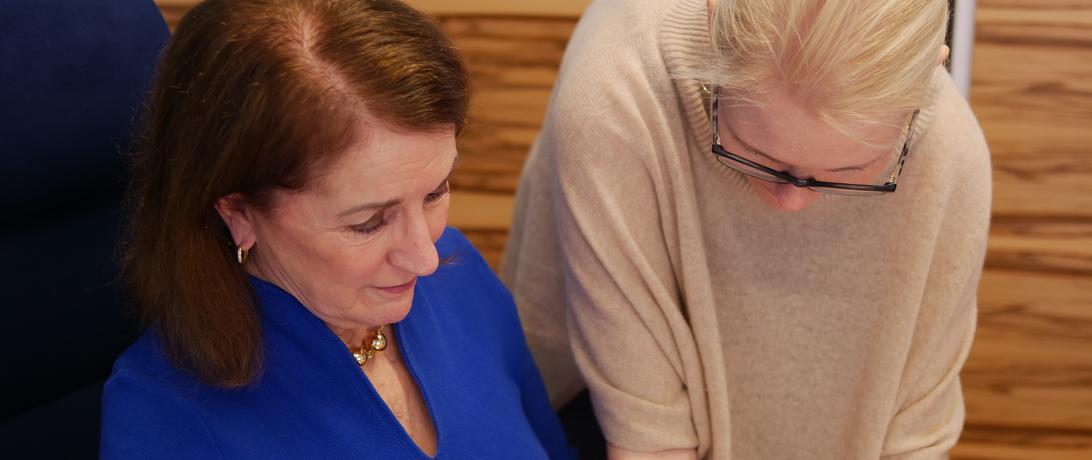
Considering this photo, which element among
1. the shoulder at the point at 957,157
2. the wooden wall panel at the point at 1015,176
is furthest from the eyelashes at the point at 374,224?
the wooden wall panel at the point at 1015,176

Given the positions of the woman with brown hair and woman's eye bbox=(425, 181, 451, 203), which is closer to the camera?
the woman with brown hair

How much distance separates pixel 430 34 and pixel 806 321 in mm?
629

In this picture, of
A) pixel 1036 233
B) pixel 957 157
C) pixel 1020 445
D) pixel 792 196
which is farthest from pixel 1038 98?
pixel 792 196

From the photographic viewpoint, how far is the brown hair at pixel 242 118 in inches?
37.1

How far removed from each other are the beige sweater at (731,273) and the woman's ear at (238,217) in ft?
1.29

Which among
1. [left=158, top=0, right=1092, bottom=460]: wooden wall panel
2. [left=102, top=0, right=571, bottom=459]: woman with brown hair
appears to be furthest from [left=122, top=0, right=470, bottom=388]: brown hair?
[left=158, top=0, right=1092, bottom=460]: wooden wall panel

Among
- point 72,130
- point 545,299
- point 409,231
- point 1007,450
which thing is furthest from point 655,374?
point 1007,450

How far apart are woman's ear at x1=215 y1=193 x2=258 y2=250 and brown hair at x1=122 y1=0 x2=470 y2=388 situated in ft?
0.04

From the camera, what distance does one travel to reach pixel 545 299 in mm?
1546

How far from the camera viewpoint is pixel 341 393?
113cm

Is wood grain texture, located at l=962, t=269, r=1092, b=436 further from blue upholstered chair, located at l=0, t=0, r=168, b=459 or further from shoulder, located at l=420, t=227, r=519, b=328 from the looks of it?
blue upholstered chair, located at l=0, t=0, r=168, b=459

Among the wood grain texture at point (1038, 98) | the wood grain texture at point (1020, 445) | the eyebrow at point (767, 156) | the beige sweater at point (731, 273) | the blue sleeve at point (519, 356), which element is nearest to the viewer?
the eyebrow at point (767, 156)

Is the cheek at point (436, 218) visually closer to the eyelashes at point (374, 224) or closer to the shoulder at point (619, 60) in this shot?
the eyelashes at point (374, 224)

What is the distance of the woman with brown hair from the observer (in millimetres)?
952
